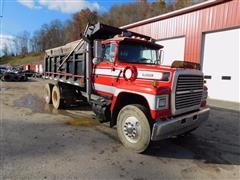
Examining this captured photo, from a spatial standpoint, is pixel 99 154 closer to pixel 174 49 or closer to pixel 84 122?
pixel 84 122

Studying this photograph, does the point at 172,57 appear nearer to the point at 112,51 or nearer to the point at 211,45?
the point at 211,45

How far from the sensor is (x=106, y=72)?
20.1ft

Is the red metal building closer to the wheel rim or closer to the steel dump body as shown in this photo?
the steel dump body

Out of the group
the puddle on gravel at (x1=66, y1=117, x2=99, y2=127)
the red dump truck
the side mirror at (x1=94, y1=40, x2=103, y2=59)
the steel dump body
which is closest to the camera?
the red dump truck

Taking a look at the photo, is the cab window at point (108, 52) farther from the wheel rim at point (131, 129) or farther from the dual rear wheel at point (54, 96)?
the dual rear wheel at point (54, 96)

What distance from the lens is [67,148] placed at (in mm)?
4984

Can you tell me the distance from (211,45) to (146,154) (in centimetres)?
1061

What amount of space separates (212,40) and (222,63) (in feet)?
5.02

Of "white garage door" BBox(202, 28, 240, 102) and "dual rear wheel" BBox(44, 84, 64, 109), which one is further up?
"white garage door" BBox(202, 28, 240, 102)

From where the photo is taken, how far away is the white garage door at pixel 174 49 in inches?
→ 606

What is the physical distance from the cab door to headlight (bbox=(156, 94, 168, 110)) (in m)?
1.71

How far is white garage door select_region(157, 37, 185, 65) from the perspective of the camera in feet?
50.5

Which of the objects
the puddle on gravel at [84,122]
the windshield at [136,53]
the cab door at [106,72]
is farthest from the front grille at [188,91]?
the puddle on gravel at [84,122]

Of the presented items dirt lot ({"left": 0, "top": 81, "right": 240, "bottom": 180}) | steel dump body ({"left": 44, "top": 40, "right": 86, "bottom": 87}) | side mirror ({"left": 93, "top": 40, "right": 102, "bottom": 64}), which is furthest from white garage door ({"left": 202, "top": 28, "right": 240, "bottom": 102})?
side mirror ({"left": 93, "top": 40, "right": 102, "bottom": 64})
